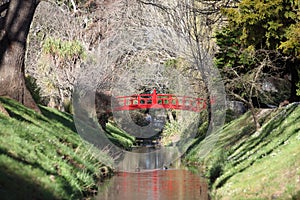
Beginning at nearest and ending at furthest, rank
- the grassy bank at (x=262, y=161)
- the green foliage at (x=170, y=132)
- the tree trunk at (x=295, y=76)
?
the grassy bank at (x=262, y=161) < the tree trunk at (x=295, y=76) < the green foliage at (x=170, y=132)

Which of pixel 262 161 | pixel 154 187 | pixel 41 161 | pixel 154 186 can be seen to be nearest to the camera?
pixel 41 161

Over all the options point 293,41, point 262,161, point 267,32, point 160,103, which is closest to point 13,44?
point 262,161

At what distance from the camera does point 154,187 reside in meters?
18.7

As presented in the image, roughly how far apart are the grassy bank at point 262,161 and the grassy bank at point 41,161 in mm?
4193

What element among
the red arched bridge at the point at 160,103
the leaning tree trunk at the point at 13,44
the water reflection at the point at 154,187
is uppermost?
the red arched bridge at the point at 160,103

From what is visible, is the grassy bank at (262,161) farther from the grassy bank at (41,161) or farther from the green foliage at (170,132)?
the green foliage at (170,132)

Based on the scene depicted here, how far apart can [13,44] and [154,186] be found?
7707mm

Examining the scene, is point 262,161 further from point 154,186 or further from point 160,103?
point 160,103

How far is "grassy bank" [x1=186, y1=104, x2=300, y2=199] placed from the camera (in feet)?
41.9

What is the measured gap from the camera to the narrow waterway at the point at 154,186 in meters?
16.3

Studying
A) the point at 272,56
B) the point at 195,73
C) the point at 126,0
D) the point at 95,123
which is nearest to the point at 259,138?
the point at 272,56

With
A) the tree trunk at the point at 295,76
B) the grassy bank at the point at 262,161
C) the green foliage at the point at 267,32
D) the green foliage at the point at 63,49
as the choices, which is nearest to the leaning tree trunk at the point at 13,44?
the grassy bank at the point at 262,161

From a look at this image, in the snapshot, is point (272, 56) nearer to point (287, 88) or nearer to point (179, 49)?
point (287, 88)

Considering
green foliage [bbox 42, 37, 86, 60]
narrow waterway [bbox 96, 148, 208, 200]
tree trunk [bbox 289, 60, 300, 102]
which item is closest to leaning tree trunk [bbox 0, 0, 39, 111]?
narrow waterway [bbox 96, 148, 208, 200]
